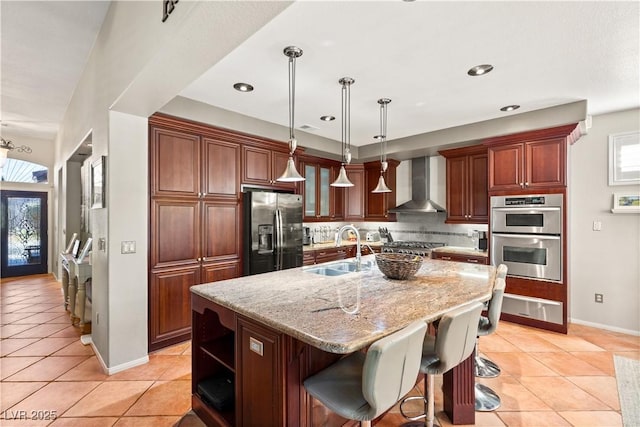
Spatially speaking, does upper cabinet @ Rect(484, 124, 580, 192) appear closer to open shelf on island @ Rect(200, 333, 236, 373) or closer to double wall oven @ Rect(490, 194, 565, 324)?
double wall oven @ Rect(490, 194, 565, 324)

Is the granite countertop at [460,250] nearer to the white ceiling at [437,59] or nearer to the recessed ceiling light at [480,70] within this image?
the white ceiling at [437,59]

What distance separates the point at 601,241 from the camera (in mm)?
3787

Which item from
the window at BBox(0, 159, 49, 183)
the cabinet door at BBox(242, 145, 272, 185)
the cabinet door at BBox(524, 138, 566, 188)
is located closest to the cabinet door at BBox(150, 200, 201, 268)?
the cabinet door at BBox(242, 145, 272, 185)

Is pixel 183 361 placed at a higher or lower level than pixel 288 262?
lower

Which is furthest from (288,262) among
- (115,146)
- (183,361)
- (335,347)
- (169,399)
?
(335,347)

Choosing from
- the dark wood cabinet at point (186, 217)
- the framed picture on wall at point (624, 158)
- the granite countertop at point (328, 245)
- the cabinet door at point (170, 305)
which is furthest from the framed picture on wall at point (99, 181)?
the framed picture on wall at point (624, 158)

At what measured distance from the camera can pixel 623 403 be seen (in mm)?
2279

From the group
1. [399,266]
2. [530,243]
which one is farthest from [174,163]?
[530,243]

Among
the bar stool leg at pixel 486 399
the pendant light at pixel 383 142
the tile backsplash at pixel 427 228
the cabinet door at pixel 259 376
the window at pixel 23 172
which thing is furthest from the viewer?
the window at pixel 23 172

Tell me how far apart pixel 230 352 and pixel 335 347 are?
3.62ft

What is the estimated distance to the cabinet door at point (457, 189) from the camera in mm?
4570

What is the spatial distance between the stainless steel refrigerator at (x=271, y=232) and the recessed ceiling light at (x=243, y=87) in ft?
3.99

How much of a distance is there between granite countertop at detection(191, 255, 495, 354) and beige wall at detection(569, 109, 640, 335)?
2.29 meters

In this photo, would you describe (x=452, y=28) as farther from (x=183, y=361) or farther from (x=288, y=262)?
(x=183, y=361)
